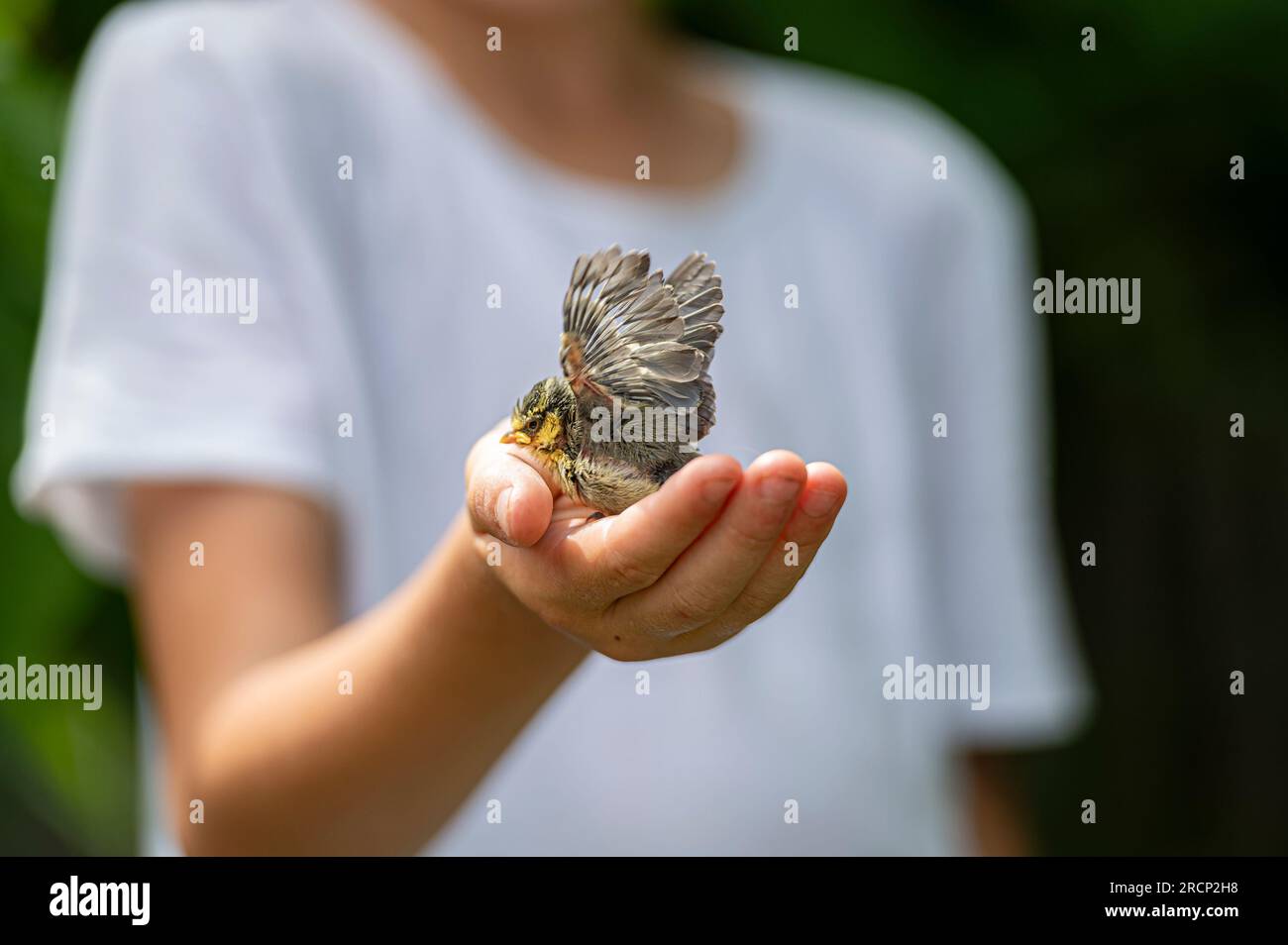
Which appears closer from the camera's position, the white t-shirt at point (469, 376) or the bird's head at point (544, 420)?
the bird's head at point (544, 420)

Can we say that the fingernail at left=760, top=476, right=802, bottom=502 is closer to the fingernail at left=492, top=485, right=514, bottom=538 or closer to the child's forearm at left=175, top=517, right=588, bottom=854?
→ the fingernail at left=492, top=485, right=514, bottom=538

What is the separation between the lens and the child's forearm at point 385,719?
1027 millimetres

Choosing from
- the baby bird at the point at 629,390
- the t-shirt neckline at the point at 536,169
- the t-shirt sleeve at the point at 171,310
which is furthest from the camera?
the t-shirt neckline at the point at 536,169

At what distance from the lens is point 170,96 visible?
1711mm

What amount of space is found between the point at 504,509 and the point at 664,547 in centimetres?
11

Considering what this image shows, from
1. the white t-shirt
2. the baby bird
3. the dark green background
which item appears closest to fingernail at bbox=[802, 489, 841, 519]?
the baby bird

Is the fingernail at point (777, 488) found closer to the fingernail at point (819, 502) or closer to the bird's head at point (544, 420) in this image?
the fingernail at point (819, 502)

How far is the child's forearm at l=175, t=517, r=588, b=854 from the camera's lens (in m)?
1.03

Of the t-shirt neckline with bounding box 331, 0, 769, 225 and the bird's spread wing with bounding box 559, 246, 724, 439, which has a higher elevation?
the t-shirt neckline with bounding box 331, 0, 769, 225

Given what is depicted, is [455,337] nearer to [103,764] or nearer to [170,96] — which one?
[170,96]

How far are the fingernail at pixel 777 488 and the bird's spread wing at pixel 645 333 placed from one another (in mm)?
203

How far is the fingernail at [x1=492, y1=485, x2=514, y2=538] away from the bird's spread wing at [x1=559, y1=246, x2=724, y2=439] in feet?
0.57

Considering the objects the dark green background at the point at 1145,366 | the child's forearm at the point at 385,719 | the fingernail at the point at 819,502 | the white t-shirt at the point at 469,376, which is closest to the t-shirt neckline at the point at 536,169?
the white t-shirt at the point at 469,376

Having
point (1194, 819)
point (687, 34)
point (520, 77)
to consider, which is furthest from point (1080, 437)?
point (520, 77)
